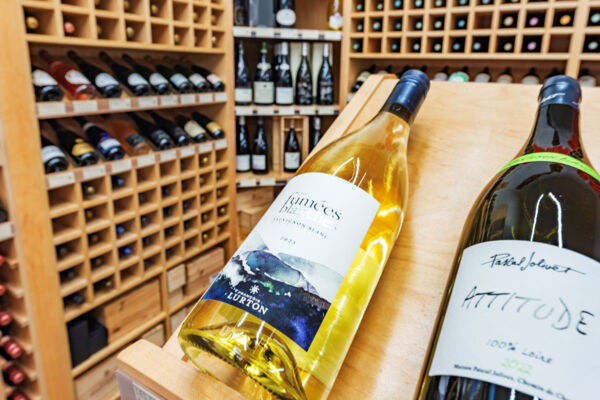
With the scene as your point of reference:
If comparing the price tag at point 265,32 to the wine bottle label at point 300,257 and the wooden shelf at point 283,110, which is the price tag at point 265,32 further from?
the wine bottle label at point 300,257

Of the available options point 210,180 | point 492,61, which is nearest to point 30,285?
point 210,180

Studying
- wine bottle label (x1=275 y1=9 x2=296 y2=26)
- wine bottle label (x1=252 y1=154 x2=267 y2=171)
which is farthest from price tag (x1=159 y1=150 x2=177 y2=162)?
wine bottle label (x1=275 y1=9 x2=296 y2=26)

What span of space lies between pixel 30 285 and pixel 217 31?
137 centimetres

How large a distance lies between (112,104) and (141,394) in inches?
55.9

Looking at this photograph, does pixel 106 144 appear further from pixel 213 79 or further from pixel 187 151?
pixel 213 79

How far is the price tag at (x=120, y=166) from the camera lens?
61.4 inches

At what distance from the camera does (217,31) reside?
204cm

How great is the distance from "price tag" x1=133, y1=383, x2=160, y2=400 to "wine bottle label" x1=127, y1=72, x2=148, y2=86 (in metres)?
1.55

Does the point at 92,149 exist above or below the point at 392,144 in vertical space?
below

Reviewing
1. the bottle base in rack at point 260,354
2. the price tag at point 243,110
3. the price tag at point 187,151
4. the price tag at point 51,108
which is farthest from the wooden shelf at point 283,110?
the bottle base in rack at point 260,354

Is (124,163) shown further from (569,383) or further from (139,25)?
(569,383)

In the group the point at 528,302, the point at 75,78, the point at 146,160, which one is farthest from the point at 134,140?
the point at 528,302

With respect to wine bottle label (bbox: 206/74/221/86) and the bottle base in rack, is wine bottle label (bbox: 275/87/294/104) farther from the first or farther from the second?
the bottle base in rack

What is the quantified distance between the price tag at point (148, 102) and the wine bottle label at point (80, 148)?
0.83 feet
